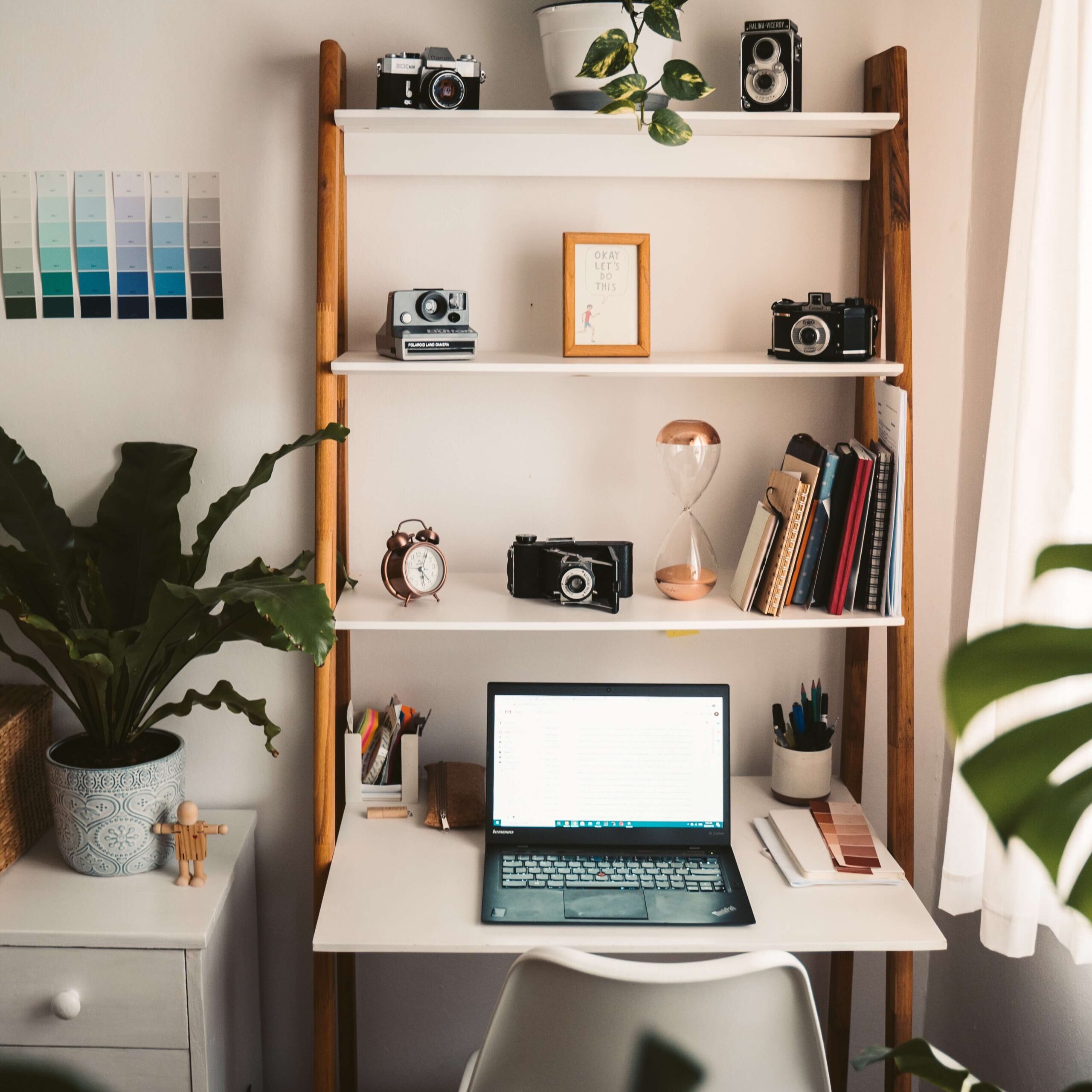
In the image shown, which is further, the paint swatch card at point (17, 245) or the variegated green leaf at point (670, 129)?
the paint swatch card at point (17, 245)

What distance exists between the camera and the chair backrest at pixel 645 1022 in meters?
1.19

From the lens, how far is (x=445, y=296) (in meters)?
1.69

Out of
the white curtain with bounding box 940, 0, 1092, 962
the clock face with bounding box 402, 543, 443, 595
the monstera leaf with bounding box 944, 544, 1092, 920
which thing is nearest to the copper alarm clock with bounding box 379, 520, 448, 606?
the clock face with bounding box 402, 543, 443, 595

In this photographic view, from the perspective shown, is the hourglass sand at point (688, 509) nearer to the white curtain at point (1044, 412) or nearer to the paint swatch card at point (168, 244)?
the white curtain at point (1044, 412)

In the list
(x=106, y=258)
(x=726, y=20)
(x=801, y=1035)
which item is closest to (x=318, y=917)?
(x=801, y=1035)

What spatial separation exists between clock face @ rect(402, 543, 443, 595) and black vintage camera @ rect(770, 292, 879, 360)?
684 millimetres

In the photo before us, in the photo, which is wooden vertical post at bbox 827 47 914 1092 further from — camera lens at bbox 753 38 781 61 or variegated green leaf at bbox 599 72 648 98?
variegated green leaf at bbox 599 72 648 98

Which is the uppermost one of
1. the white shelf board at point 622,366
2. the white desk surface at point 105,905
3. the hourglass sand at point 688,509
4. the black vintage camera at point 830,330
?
the black vintage camera at point 830,330

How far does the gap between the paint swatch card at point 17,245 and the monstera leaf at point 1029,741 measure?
6.28 feet

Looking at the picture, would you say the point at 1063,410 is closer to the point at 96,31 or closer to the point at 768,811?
the point at 768,811

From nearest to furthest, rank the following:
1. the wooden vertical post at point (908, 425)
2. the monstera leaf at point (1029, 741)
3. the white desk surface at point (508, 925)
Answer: the monstera leaf at point (1029, 741) → the white desk surface at point (508, 925) → the wooden vertical post at point (908, 425)

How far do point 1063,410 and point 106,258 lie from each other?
1.59m

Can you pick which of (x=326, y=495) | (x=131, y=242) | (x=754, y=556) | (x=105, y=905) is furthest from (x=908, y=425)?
(x=105, y=905)

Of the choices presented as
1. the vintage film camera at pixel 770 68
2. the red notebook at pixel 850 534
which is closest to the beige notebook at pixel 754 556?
the red notebook at pixel 850 534
